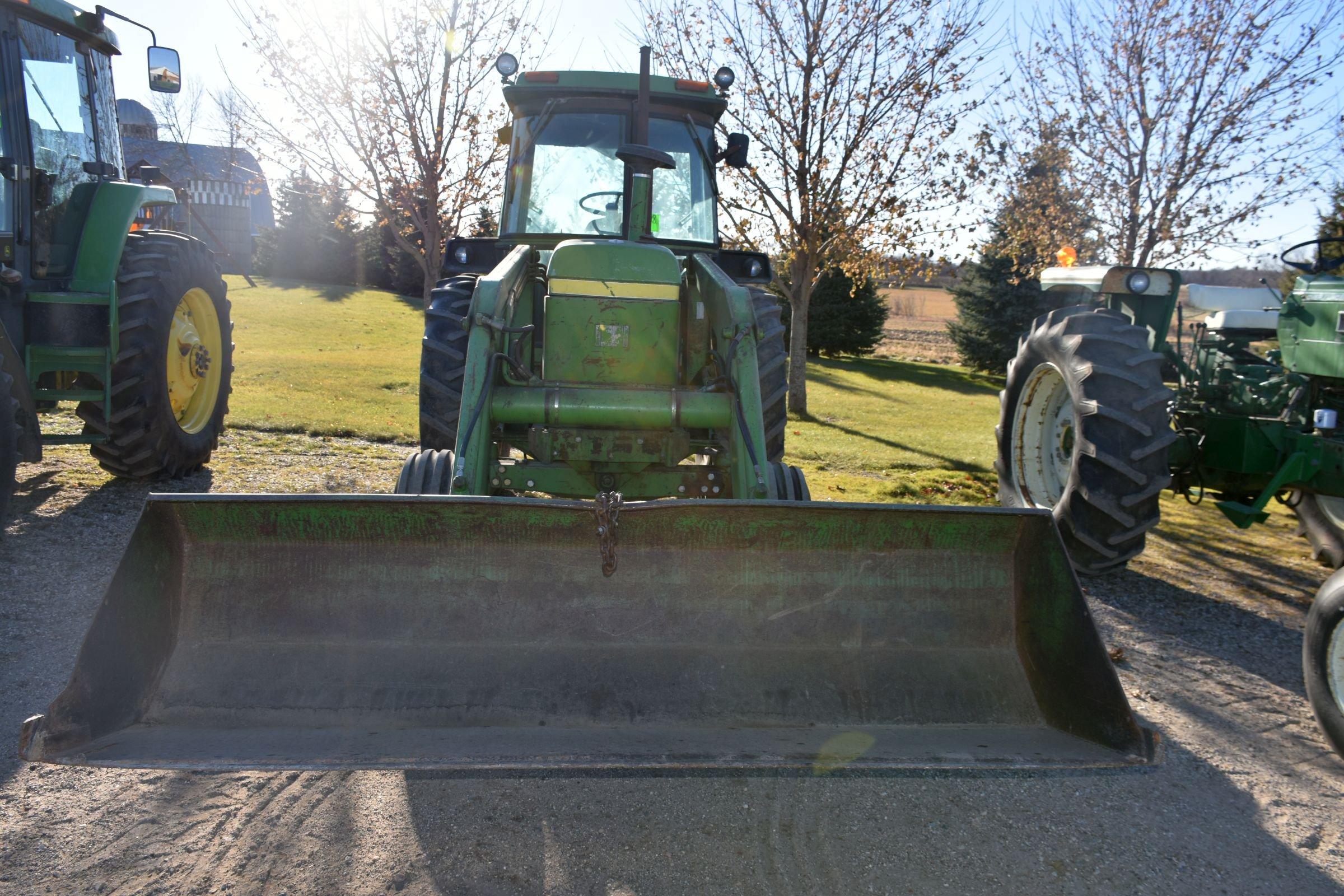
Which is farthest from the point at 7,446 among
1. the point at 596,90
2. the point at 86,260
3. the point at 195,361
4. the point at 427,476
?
the point at 596,90

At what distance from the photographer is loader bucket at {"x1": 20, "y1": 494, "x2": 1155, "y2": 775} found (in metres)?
2.99

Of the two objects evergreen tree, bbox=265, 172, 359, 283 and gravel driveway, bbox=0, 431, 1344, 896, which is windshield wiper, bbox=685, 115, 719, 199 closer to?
gravel driveway, bbox=0, 431, 1344, 896

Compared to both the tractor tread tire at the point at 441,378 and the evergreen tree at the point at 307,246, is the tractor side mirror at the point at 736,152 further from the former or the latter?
the evergreen tree at the point at 307,246

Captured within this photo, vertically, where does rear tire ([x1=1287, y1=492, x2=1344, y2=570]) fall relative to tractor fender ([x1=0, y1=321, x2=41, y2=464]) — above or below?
below

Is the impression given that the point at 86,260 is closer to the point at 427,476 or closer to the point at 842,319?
the point at 427,476

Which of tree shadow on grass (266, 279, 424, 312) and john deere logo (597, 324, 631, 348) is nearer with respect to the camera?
john deere logo (597, 324, 631, 348)

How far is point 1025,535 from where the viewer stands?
3.44 meters

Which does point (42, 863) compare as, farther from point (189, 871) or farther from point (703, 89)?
point (703, 89)

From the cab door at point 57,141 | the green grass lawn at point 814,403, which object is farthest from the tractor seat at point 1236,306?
the cab door at point 57,141

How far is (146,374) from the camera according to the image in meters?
6.42

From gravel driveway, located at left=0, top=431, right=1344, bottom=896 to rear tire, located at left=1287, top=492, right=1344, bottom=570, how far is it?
8.11 ft

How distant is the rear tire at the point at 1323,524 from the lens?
6.04 m

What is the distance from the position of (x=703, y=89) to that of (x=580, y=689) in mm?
4073

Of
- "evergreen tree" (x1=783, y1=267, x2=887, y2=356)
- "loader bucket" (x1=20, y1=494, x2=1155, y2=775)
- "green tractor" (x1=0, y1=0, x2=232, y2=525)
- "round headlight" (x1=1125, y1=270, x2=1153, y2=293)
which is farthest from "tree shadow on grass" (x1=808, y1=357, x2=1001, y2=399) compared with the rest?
"loader bucket" (x1=20, y1=494, x2=1155, y2=775)
